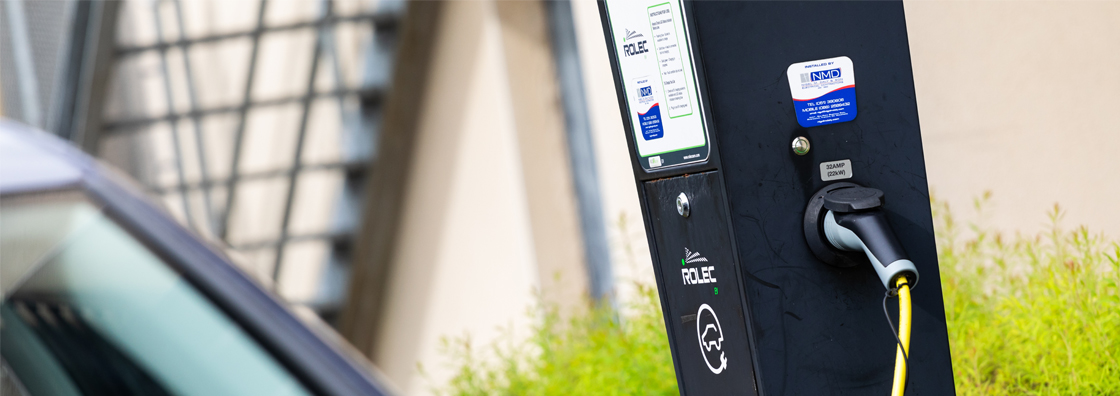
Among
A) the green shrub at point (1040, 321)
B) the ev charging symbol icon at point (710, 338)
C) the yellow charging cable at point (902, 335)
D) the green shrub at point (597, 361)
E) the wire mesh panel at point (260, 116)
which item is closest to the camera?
the yellow charging cable at point (902, 335)

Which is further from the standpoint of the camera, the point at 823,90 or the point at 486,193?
the point at 486,193

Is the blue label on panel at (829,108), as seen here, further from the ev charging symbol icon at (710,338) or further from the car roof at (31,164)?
the car roof at (31,164)

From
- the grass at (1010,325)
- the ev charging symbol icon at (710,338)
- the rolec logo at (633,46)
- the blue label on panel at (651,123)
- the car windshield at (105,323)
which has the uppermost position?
the rolec logo at (633,46)

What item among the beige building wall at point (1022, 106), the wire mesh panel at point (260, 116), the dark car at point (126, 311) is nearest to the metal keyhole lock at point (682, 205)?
the dark car at point (126, 311)

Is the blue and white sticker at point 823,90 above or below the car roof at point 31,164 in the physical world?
below

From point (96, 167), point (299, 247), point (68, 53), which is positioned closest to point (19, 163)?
point (96, 167)

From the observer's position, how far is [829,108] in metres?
0.79

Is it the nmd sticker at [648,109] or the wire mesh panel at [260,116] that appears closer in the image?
the nmd sticker at [648,109]

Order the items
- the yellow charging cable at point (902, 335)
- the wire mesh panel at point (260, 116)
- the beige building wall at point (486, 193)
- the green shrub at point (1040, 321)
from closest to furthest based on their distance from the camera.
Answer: the yellow charging cable at point (902, 335), the green shrub at point (1040, 321), the beige building wall at point (486, 193), the wire mesh panel at point (260, 116)

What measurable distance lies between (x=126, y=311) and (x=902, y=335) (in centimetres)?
77

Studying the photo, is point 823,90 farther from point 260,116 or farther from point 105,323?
point 260,116

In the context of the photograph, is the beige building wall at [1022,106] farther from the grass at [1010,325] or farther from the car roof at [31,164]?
the car roof at [31,164]

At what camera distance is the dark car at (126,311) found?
2.82ft

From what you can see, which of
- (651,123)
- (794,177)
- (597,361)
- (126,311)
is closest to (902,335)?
(794,177)
